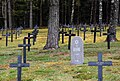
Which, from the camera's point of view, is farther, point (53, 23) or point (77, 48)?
point (53, 23)

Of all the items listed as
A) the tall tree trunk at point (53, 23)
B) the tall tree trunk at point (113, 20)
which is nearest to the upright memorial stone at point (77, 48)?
the tall tree trunk at point (53, 23)

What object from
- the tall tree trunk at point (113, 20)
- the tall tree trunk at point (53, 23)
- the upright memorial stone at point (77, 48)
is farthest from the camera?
the tall tree trunk at point (113, 20)

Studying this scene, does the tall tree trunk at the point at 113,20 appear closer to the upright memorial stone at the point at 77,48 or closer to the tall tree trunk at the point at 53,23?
the tall tree trunk at the point at 53,23

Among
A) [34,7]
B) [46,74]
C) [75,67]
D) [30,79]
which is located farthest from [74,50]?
[34,7]

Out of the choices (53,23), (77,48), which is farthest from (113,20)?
(77,48)

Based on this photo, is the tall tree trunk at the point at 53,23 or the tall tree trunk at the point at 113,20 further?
the tall tree trunk at the point at 113,20

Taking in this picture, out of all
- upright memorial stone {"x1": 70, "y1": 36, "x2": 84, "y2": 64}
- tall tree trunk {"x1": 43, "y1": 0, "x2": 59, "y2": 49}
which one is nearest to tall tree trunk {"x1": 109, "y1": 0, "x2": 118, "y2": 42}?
tall tree trunk {"x1": 43, "y1": 0, "x2": 59, "y2": 49}

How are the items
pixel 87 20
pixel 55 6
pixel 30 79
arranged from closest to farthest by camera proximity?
pixel 30 79
pixel 55 6
pixel 87 20

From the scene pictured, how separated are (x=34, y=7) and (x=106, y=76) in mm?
58993

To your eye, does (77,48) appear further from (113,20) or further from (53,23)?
(113,20)

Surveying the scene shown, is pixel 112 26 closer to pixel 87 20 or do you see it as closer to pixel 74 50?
pixel 74 50

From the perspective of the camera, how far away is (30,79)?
11.5 m

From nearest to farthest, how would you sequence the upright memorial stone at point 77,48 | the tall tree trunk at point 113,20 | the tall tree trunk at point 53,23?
1. the upright memorial stone at point 77,48
2. the tall tree trunk at point 53,23
3. the tall tree trunk at point 113,20

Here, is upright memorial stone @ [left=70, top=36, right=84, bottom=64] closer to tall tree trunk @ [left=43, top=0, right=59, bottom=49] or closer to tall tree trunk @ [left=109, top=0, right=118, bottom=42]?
tall tree trunk @ [left=43, top=0, right=59, bottom=49]
